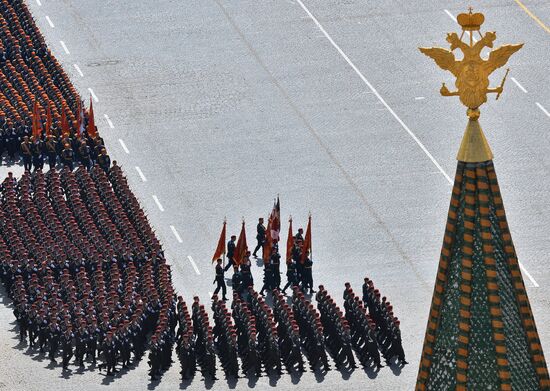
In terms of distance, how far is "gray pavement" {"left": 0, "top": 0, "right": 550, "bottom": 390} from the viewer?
67.8m

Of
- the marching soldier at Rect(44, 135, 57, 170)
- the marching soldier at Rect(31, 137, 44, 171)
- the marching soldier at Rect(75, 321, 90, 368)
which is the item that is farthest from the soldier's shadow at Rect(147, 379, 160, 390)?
the marching soldier at Rect(31, 137, 44, 171)

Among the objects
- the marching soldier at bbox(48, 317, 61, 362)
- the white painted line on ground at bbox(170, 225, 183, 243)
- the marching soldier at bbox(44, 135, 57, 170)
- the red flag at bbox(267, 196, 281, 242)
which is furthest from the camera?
the marching soldier at bbox(44, 135, 57, 170)

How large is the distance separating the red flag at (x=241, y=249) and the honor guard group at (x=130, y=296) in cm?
5

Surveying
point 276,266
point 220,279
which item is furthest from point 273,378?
point 276,266

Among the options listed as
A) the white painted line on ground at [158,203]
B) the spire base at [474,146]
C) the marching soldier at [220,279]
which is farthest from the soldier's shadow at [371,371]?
the spire base at [474,146]

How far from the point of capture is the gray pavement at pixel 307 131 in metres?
67.8

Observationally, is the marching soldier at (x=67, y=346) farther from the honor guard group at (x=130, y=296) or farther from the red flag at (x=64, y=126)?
the red flag at (x=64, y=126)

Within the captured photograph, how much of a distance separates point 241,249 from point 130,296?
5362 mm

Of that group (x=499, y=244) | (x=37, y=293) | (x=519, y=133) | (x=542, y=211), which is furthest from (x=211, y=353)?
(x=499, y=244)

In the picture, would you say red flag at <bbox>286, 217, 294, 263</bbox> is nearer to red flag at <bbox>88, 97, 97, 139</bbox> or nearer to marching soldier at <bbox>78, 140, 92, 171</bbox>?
marching soldier at <bbox>78, 140, 92, 171</bbox>

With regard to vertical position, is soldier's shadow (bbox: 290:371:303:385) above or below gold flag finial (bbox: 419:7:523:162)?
below

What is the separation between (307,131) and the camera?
81000mm

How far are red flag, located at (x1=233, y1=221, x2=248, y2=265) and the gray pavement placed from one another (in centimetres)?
171

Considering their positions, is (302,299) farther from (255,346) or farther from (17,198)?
(17,198)
